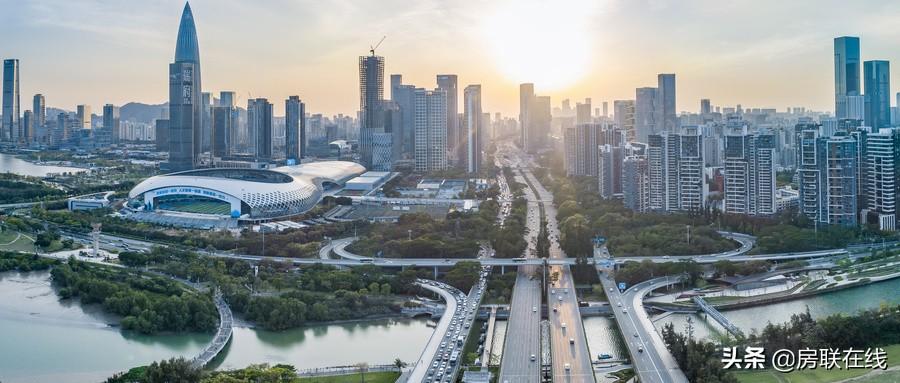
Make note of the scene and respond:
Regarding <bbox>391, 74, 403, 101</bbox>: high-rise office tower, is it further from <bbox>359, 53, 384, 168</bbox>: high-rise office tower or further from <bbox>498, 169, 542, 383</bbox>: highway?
<bbox>498, 169, 542, 383</bbox>: highway

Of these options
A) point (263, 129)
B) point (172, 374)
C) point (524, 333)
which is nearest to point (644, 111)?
point (263, 129)

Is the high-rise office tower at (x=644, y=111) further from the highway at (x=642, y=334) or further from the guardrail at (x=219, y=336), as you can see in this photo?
the guardrail at (x=219, y=336)

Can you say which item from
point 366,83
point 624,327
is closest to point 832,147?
point 624,327

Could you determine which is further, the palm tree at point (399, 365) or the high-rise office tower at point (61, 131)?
the high-rise office tower at point (61, 131)

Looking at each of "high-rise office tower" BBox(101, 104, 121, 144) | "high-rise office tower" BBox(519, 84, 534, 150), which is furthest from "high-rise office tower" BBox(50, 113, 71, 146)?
"high-rise office tower" BBox(519, 84, 534, 150)

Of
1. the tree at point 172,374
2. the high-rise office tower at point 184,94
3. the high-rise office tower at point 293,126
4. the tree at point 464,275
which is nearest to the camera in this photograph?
the tree at point 172,374

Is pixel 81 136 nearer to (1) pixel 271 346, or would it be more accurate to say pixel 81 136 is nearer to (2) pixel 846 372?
(1) pixel 271 346

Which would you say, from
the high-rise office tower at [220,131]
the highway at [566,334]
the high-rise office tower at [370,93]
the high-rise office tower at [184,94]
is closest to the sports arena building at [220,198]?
A: the highway at [566,334]
